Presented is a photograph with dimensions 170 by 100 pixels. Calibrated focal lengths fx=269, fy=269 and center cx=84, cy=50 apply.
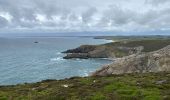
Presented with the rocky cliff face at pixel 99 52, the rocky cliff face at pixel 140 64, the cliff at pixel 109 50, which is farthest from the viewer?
the cliff at pixel 109 50

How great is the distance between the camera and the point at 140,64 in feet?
209

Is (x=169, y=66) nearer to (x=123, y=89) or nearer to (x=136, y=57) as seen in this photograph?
(x=136, y=57)

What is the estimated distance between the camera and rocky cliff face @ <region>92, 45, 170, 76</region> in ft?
203

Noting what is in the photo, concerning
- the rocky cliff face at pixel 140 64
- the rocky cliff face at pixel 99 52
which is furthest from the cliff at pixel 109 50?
the rocky cliff face at pixel 140 64

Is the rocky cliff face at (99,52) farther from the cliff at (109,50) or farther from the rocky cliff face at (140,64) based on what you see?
the rocky cliff face at (140,64)

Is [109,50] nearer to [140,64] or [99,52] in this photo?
[99,52]

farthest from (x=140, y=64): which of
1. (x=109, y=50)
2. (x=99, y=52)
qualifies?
(x=109, y=50)

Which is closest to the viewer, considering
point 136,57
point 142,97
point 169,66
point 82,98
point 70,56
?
point 142,97

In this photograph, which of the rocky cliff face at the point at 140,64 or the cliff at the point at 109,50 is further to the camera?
the cliff at the point at 109,50

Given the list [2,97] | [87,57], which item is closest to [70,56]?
[87,57]

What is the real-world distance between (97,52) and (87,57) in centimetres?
895

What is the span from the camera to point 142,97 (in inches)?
820

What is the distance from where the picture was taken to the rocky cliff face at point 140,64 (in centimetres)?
6191

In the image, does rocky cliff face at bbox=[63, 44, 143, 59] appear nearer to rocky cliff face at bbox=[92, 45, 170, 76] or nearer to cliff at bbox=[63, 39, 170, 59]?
cliff at bbox=[63, 39, 170, 59]
